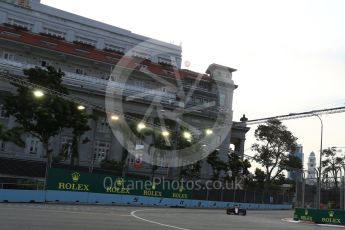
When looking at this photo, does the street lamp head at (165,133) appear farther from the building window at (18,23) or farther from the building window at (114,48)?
the building window at (18,23)

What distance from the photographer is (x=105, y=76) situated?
7319 cm

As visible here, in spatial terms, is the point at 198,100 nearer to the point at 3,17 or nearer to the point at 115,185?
the point at 3,17

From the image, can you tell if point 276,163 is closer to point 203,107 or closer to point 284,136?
point 284,136

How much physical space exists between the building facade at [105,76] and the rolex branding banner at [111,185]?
11.5 metres

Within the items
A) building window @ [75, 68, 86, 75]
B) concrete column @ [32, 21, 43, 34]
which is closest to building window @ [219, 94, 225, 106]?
building window @ [75, 68, 86, 75]

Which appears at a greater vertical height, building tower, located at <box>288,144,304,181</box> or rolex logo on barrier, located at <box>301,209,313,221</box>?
building tower, located at <box>288,144,304,181</box>

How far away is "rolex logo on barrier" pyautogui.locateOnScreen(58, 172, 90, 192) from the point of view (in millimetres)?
41719

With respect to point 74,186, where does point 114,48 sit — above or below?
above

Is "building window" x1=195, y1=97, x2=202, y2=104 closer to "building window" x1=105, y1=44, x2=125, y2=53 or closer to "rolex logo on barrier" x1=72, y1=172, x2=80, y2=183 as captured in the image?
"building window" x1=105, y1=44, x2=125, y2=53

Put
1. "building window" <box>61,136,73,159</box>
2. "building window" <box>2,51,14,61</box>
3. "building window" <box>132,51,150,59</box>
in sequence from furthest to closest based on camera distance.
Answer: "building window" <box>132,51,150,59</box> → "building window" <box>2,51,14,61</box> → "building window" <box>61,136,73,159</box>

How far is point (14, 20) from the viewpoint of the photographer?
70.3 meters

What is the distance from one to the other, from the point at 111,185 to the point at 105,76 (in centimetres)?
2981

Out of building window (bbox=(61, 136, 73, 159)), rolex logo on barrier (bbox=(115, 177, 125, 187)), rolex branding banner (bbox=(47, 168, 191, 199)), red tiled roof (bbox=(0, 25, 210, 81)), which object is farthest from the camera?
red tiled roof (bbox=(0, 25, 210, 81))

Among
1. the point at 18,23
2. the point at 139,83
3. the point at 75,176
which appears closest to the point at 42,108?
the point at 75,176
